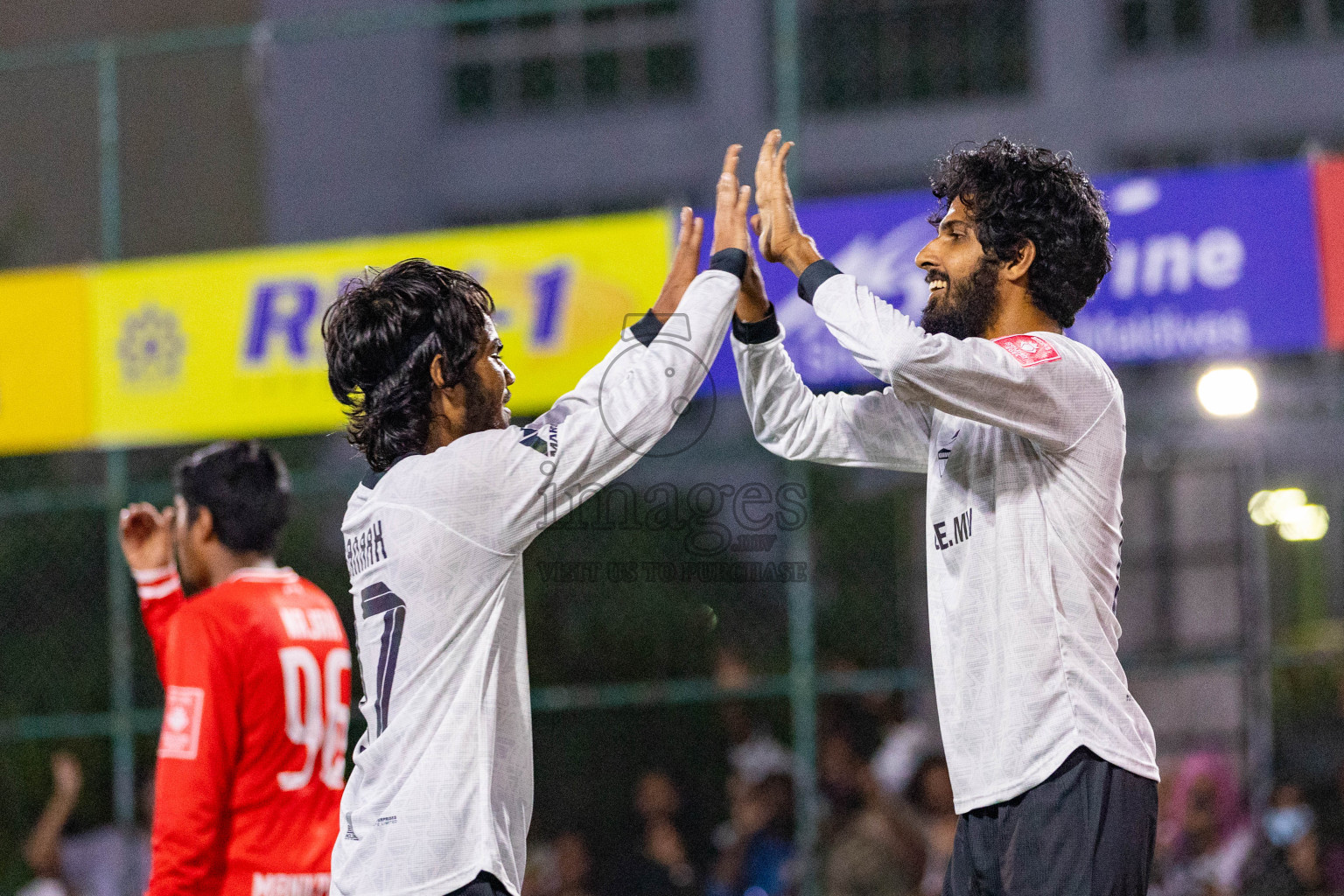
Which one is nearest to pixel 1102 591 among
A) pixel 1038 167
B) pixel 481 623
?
pixel 1038 167

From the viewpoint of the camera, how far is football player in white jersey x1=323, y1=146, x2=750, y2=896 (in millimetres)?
2574

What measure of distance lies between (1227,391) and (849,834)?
2642 mm

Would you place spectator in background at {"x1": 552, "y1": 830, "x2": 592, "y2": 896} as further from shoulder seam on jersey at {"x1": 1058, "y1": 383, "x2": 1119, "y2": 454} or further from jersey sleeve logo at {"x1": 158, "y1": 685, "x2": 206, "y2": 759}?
shoulder seam on jersey at {"x1": 1058, "y1": 383, "x2": 1119, "y2": 454}

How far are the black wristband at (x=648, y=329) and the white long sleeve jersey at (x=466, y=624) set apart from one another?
→ 72mm

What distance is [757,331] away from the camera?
123 inches

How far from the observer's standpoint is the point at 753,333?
3.12 m

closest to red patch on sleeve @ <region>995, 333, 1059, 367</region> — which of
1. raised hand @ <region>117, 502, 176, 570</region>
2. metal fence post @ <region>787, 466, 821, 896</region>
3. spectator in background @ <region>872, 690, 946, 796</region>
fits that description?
raised hand @ <region>117, 502, 176, 570</region>

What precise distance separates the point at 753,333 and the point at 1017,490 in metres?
0.67

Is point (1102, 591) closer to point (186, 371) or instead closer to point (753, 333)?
point (753, 333)

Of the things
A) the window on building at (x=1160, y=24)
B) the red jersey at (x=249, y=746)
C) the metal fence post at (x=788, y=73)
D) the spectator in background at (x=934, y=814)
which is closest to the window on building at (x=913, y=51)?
the window on building at (x=1160, y=24)

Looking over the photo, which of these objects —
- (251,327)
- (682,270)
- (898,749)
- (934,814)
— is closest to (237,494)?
(682,270)

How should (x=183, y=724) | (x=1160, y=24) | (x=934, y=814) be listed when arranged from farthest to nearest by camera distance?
(x=1160, y=24)
(x=934, y=814)
(x=183, y=724)

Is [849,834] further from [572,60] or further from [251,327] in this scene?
[572,60]

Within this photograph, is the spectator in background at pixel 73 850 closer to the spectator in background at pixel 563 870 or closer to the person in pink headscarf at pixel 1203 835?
the spectator in background at pixel 563 870
